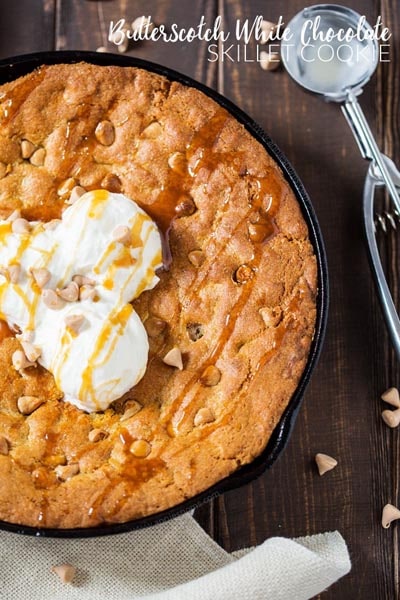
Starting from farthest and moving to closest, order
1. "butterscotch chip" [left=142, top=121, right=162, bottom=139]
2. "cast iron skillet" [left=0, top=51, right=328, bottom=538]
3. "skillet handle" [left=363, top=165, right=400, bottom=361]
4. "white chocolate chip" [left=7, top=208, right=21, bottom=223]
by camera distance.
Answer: "skillet handle" [left=363, top=165, right=400, bottom=361] → "butterscotch chip" [left=142, top=121, right=162, bottom=139] → "white chocolate chip" [left=7, top=208, right=21, bottom=223] → "cast iron skillet" [left=0, top=51, right=328, bottom=538]

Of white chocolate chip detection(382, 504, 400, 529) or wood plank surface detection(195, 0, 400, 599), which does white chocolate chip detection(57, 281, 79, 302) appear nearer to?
wood plank surface detection(195, 0, 400, 599)

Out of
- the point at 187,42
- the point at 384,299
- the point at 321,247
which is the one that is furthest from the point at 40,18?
the point at 384,299

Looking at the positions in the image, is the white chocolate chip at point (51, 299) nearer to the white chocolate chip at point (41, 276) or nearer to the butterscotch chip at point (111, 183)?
the white chocolate chip at point (41, 276)

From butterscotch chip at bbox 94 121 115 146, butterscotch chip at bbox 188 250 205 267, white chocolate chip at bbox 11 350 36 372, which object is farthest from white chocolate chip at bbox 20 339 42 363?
butterscotch chip at bbox 94 121 115 146

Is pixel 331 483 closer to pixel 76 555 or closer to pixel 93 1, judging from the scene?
pixel 76 555

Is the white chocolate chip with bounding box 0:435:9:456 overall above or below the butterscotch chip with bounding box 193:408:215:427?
below

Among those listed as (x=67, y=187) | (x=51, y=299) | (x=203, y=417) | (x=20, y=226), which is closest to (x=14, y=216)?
(x=20, y=226)

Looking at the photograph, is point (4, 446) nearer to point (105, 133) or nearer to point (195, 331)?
point (195, 331)
